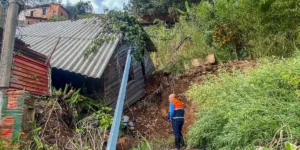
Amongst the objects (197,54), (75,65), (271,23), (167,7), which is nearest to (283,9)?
(271,23)

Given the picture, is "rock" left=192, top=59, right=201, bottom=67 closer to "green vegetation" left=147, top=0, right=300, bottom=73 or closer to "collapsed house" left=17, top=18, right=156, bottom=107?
"green vegetation" left=147, top=0, right=300, bottom=73

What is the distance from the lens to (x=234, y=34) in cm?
1093

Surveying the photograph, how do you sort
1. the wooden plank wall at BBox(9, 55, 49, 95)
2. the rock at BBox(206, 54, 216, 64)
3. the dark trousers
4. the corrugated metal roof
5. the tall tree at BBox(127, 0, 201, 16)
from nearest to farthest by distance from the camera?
the wooden plank wall at BBox(9, 55, 49, 95)
the dark trousers
the corrugated metal roof
the rock at BBox(206, 54, 216, 64)
the tall tree at BBox(127, 0, 201, 16)

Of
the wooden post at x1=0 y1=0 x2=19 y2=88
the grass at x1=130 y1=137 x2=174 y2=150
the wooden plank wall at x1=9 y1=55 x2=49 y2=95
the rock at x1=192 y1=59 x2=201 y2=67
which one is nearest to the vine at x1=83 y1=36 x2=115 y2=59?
the wooden plank wall at x1=9 y1=55 x2=49 y2=95

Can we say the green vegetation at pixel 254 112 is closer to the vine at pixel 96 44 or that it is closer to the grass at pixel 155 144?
the grass at pixel 155 144

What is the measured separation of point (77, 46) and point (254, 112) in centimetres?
674

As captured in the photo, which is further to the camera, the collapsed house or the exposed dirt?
the exposed dirt

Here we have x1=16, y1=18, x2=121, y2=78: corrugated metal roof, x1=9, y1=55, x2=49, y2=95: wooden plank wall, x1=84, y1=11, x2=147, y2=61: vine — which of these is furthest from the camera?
x1=84, y1=11, x2=147, y2=61: vine

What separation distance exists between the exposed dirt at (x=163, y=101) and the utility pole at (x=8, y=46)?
4827mm

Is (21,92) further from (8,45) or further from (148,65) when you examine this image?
(148,65)

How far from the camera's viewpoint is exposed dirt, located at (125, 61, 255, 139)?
9.03 meters

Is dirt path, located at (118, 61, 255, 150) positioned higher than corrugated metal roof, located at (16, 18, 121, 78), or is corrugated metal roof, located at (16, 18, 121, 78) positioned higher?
corrugated metal roof, located at (16, 18, 121, 78)

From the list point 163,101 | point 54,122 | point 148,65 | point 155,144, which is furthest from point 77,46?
point 155,144

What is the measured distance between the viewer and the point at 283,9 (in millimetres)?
8758
